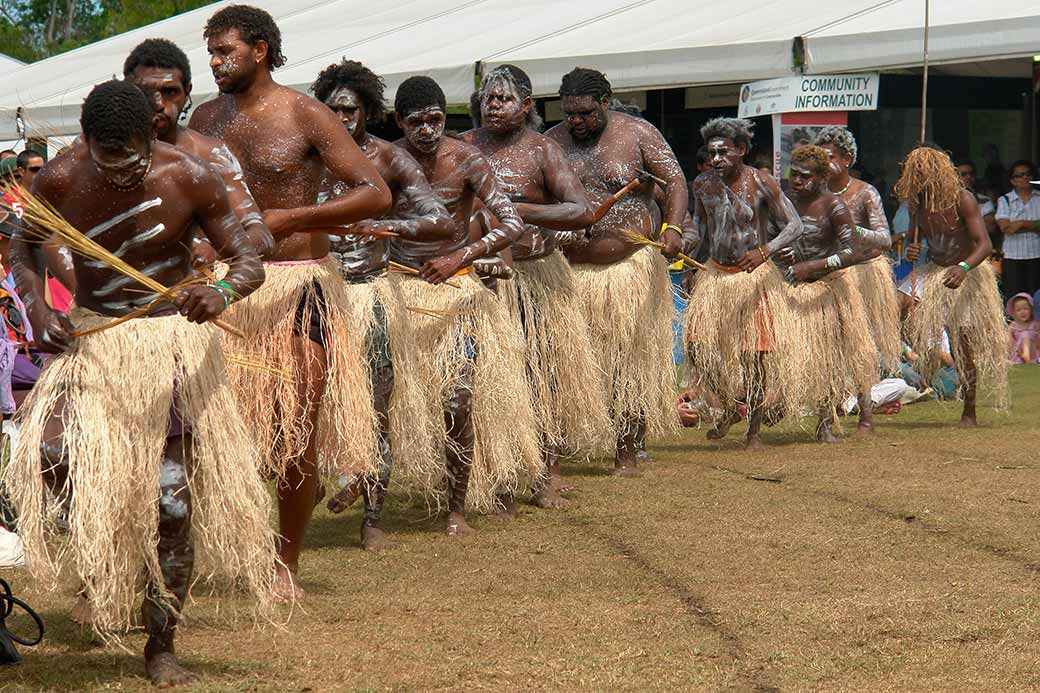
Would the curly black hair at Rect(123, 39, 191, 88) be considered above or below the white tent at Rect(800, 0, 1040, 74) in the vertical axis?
below

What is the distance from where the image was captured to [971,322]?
9852 millimetres

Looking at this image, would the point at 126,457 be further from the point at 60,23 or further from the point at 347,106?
the point at 60,23

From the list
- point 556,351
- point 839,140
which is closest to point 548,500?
point 556,351

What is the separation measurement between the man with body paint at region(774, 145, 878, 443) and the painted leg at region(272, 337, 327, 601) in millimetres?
4464

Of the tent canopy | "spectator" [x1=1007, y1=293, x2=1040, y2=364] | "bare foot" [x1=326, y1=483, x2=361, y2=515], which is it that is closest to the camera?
"bare foot" [x1=326, y1=483, x2=361, y2=515]

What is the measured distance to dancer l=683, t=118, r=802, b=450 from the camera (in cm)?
891

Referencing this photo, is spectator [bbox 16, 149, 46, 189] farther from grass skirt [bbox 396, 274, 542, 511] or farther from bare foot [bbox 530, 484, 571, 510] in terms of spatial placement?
bare foot [bbox 530, 484, 571, 510]

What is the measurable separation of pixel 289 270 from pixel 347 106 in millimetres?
1063

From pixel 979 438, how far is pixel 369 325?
15.6 ft

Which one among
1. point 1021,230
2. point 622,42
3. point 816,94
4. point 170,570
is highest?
point 622,42

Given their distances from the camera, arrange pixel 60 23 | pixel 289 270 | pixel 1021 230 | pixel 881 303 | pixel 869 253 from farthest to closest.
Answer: pixel 60 23, pixel 1021 230, pixel 881 303, pixel 869 253, pixel 289 270

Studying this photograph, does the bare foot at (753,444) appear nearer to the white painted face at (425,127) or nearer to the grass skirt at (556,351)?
the grass skirt at (556,351)

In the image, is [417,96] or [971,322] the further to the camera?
[971,322]

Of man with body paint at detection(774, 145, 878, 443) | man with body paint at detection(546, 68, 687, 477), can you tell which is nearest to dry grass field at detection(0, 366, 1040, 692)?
man with body paint at detection(546, 68, 687, 477)
